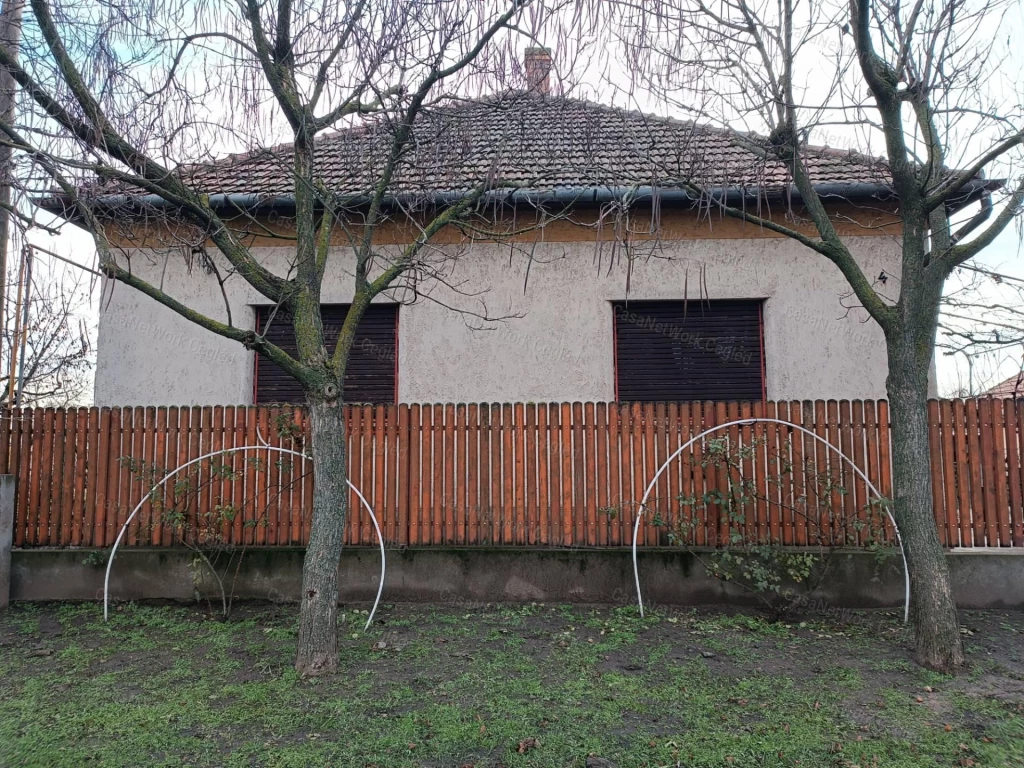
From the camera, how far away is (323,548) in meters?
4.39

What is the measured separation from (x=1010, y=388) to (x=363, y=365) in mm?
7335

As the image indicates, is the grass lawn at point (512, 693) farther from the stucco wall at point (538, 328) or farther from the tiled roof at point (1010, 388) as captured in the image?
the stucco wall at point (538, 328)

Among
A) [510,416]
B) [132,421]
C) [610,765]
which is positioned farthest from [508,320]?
[610,765]

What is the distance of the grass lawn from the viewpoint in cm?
341

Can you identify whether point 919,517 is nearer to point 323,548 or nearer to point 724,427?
point 724,427

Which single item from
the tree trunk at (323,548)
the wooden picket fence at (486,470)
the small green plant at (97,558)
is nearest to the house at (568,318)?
the wooden picket fence at (486,470)

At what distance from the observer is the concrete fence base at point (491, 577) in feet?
18.7

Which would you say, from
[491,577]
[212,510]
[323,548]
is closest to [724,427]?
[491,577]

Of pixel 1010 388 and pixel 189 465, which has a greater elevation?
pixel 1010 388

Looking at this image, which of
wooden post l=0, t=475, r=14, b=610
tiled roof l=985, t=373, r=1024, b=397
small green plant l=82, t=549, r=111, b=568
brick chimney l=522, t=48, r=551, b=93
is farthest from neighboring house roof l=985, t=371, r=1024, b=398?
wooden post l=0, t=475, r=14, b=610

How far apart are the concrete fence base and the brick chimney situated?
12.7 feet

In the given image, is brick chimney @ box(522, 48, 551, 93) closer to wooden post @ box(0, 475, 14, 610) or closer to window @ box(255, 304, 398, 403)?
window @ box(255, 304, 398, 403)

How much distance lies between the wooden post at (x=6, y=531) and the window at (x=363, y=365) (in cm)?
256

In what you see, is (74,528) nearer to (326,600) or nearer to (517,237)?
(326,600)
